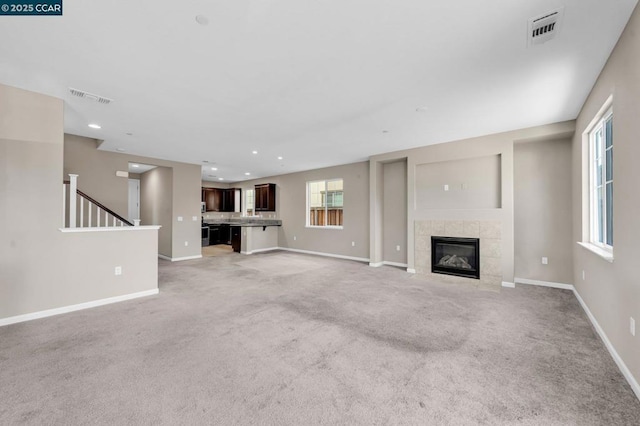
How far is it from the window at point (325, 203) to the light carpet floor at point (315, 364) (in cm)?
413

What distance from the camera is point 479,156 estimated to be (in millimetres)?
4711

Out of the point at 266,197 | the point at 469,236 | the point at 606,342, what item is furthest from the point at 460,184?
the point at 266,197

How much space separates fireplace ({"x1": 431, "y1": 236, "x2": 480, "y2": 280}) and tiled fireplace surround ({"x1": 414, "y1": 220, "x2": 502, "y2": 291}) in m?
0.08

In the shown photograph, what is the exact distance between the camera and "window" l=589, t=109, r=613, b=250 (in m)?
2.77

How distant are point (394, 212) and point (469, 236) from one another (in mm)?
1842

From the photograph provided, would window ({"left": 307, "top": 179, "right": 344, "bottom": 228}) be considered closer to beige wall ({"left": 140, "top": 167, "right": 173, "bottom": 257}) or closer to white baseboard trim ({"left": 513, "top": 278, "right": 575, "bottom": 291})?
beige wall ({"left": 140, "top": 167, "right": 173, "bottom": 257})

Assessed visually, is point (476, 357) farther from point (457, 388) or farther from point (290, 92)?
point (290, 92)

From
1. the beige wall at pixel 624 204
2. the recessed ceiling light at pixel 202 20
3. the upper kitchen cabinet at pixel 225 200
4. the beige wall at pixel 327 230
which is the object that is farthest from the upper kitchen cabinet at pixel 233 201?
the beige wall at pixel 624 204

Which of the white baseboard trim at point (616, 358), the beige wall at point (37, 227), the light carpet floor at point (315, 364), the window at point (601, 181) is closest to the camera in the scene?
the light carpet floor at point (315, 364)

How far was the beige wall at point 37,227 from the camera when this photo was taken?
292 cm

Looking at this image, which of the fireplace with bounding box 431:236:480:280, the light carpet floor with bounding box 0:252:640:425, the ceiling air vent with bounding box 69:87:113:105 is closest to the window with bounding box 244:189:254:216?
the light carpet floor with bounding box 0:252:640:425

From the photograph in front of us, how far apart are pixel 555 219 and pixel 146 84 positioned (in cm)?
622

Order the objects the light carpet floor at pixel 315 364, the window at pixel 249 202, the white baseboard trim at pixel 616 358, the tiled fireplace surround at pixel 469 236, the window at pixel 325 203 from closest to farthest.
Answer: the light carpet floor at pixel 315 364
the white baseboard trim at pixel 616 358
the tiled fireplace surround at pixel 469 236
the window at pixel 325 203
the window at pixel 249 202

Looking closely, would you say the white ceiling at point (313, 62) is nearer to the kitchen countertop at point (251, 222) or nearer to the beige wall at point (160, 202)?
the beige wall at point (160, 202)
